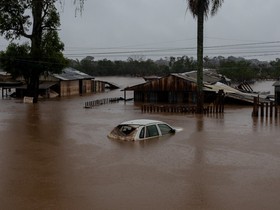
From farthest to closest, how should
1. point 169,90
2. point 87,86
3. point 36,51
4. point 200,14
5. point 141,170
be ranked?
point 87,86 → point 36,51 → point 169,90 → point 200,14 → point 141,170

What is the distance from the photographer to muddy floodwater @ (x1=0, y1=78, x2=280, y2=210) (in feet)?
37.3

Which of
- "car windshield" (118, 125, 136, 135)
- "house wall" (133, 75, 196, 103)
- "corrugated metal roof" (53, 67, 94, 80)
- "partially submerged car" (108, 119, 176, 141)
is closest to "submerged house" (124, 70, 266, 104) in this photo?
"house wall" (133, 75, 196, 103)

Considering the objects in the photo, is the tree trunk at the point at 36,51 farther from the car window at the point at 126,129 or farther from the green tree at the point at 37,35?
the car window at the point at 126,129

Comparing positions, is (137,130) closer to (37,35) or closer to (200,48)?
(200,48)

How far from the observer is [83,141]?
21266 mm

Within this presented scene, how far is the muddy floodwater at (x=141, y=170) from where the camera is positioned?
11383 mm

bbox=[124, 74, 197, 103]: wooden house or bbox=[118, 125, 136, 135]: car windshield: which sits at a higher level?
bbox=[124, 74, 197, 103]: wooden house

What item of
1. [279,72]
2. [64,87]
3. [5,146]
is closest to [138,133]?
[5,146]

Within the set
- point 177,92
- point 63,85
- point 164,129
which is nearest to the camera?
point 164,129

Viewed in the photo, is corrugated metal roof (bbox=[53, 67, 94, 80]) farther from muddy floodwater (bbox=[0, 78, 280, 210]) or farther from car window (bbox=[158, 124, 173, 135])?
car window (bbox=[158, 124, 173, 135])

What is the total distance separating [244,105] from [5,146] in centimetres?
3038

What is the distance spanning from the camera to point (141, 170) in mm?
14766

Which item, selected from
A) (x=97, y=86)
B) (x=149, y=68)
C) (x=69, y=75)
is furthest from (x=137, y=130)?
(x=149, y=68)

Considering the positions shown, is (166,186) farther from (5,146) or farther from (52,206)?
(5,146)
